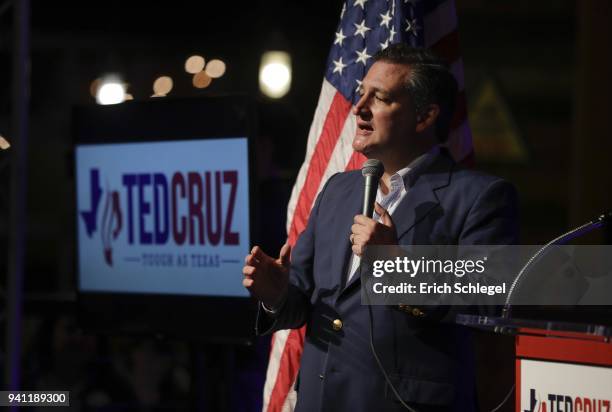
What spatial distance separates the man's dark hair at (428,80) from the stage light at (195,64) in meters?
9.54

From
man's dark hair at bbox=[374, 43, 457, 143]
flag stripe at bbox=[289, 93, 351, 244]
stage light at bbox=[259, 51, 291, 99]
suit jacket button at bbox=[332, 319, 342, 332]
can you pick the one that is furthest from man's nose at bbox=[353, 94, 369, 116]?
stage light at bbox=[259, 51, 291, 99]

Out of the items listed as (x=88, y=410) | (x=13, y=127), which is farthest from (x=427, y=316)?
(x=88, y=410)

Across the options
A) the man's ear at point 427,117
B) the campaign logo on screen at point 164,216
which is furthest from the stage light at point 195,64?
the man's ear at point 427,117

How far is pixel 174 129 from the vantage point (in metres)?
4.14

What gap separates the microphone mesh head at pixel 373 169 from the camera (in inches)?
99.1

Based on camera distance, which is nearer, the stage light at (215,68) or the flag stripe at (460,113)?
the flag stripe at (460,113)

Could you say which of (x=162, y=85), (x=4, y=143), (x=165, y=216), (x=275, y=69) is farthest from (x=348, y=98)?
(x=162, y=85)

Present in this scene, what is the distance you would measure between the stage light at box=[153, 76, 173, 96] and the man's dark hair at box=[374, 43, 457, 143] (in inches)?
372

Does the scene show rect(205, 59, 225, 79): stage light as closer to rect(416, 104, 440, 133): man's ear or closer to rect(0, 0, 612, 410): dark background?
rect(0, 0, 612, 410): dark background

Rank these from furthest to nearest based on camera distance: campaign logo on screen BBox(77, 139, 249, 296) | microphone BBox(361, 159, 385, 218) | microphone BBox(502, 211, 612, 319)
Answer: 1. campaign logo on screen BBox(77, 139, 249, 296)
2. microphone BBox(361, 159, 385, 218)
3. microphone BBox(502, 211, 612, 319)

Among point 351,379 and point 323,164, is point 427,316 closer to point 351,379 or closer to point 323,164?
point 351,379

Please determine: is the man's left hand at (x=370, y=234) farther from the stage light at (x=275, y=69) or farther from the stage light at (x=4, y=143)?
the stage light at (x=275, y=69)

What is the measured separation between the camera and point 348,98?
3.58 meters

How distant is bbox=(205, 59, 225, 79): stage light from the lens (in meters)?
11.9
